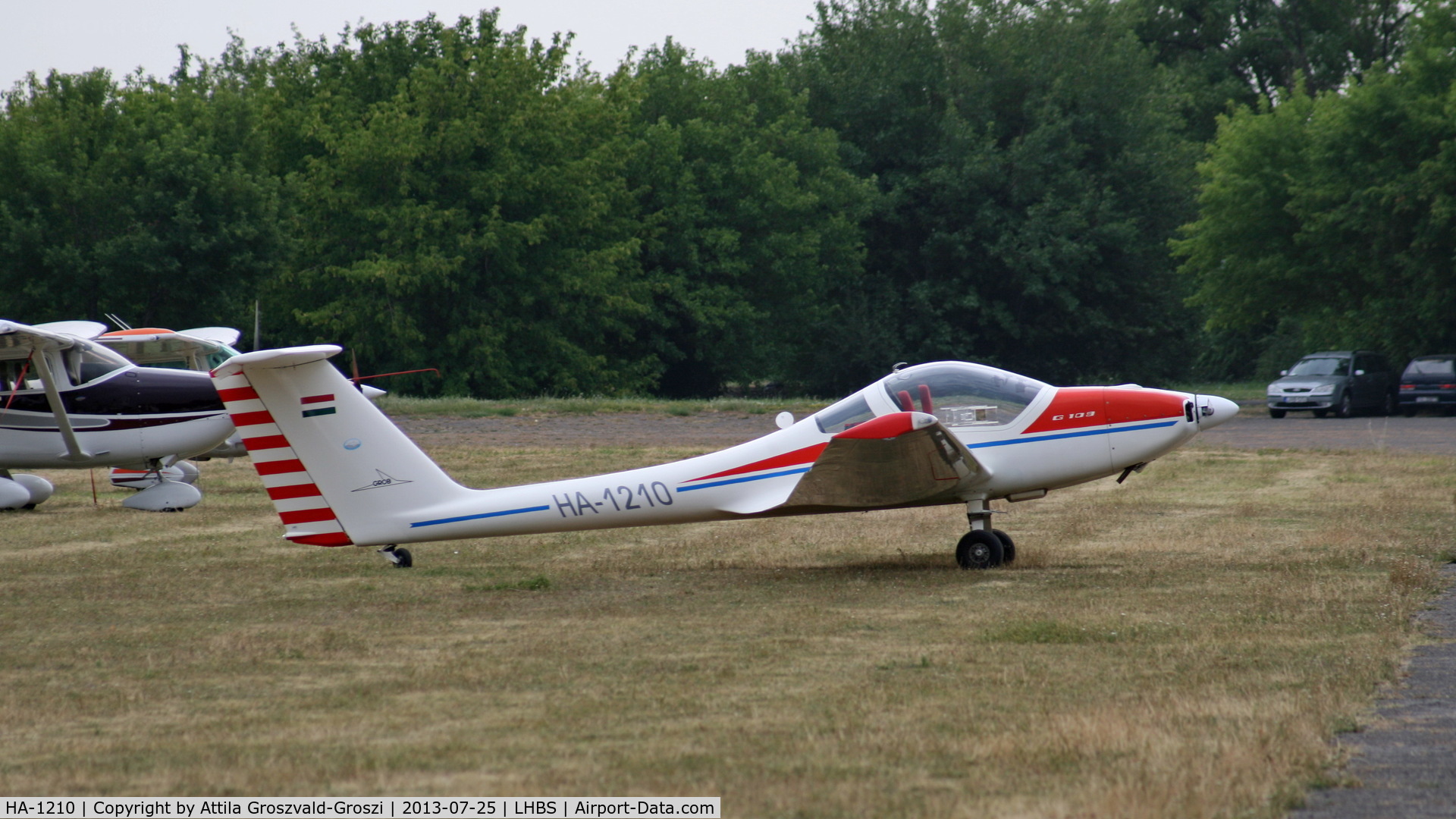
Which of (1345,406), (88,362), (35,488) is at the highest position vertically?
(88,362)

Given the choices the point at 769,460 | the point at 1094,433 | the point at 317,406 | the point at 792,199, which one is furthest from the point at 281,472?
the point at 792,199

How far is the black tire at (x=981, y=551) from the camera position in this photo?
1034cm

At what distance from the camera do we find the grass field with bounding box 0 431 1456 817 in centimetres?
487

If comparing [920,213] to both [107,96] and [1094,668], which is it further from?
[1094,668]

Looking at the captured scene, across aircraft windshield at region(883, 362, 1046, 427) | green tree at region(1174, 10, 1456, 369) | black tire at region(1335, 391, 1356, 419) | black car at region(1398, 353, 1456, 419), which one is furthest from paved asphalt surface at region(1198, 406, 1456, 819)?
green tree at region(1174, 10, 1456, 369)

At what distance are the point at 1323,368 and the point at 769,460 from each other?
27.1 meters

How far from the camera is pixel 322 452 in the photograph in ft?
31.8

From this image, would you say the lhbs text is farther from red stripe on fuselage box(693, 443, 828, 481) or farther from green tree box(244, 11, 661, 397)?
green tree box(244, 11, 661, 397)

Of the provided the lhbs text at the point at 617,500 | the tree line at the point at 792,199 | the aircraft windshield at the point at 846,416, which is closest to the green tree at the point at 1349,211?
the tree line at the point at 792,199

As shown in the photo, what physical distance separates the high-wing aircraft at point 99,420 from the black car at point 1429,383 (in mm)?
28761

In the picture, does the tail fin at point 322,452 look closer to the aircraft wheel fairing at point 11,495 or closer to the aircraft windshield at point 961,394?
the aircraft windshield at point 961,394

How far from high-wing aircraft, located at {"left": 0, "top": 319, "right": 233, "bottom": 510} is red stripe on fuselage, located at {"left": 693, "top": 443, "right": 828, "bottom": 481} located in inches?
304

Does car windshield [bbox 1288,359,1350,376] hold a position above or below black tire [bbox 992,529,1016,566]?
above

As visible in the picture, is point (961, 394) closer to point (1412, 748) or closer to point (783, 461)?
point (783, 461)
